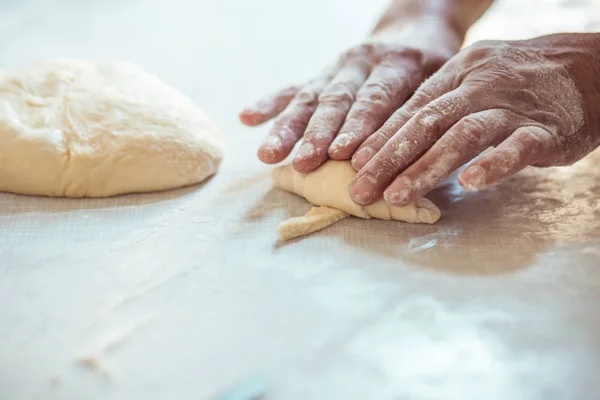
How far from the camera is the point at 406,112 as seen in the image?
62.3 inches

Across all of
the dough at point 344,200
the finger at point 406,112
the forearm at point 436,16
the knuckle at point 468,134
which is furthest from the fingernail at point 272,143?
the forearm at point 436,16

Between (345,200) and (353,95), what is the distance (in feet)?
1.19

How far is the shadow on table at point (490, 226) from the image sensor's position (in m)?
1.45

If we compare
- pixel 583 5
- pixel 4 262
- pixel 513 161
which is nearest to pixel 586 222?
pixel 513 161

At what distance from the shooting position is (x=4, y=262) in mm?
1426

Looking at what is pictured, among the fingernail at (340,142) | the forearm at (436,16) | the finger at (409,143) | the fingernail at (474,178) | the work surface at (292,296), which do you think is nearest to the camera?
the work surface at (292,296)

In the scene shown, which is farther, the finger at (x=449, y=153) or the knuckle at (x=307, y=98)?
the knuckle at (x=307, y=98)

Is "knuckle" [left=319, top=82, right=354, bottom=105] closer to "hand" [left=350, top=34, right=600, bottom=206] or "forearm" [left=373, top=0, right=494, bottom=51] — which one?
"hand" [left=350, top=34, right=600, bottom=206]

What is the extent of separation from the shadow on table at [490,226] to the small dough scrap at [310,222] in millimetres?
19

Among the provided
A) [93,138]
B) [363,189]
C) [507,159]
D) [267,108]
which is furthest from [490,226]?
[93,138]

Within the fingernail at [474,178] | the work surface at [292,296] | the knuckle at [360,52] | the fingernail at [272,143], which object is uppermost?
the knuckle at [360,52]

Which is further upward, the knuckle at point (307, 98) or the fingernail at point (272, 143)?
the knuckle at point (307, 98)

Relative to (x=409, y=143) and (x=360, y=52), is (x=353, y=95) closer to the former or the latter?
(x=360, y=52)

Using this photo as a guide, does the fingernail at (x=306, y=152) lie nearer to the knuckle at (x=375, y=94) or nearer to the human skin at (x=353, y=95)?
the human skin at (x=353, y=95)
